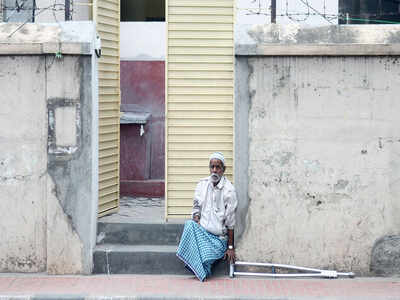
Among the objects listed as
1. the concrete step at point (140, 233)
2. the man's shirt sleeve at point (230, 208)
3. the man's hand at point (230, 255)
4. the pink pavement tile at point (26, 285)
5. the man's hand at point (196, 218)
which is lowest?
the pink pavement tile at point (26, 285)

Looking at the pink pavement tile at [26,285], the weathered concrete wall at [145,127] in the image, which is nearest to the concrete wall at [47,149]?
the pink pavement tile at [26,285]

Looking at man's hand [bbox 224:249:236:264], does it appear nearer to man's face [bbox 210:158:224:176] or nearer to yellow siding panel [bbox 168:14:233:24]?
man's face [bbox 210:158:224:176]

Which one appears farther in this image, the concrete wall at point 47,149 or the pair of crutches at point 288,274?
the concrete wall at point 47,149

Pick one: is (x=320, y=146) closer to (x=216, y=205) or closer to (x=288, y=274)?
(x=216, y=205)

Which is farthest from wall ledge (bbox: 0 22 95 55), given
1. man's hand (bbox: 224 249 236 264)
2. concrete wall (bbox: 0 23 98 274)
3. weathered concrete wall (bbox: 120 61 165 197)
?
weathered concrete wall (bbox: 120 61 165 197)

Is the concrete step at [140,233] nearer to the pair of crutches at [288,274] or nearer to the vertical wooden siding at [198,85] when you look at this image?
the vertical wooden siding at [198,85]

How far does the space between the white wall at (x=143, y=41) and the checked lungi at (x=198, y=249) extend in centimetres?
451

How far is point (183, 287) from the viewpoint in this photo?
8.27 metres

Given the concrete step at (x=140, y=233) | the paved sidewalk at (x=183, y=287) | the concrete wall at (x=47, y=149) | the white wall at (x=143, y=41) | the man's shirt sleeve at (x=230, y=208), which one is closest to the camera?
the paved sidewalk at (x=183, y=287)

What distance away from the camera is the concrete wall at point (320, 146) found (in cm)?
870

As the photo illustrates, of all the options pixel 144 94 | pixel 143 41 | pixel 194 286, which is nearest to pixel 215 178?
pixel 194 286

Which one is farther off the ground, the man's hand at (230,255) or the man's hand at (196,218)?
the man's hand at (196,218)

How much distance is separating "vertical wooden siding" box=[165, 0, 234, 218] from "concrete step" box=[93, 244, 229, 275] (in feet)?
2.91

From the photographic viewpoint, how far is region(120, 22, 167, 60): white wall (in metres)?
12.3
